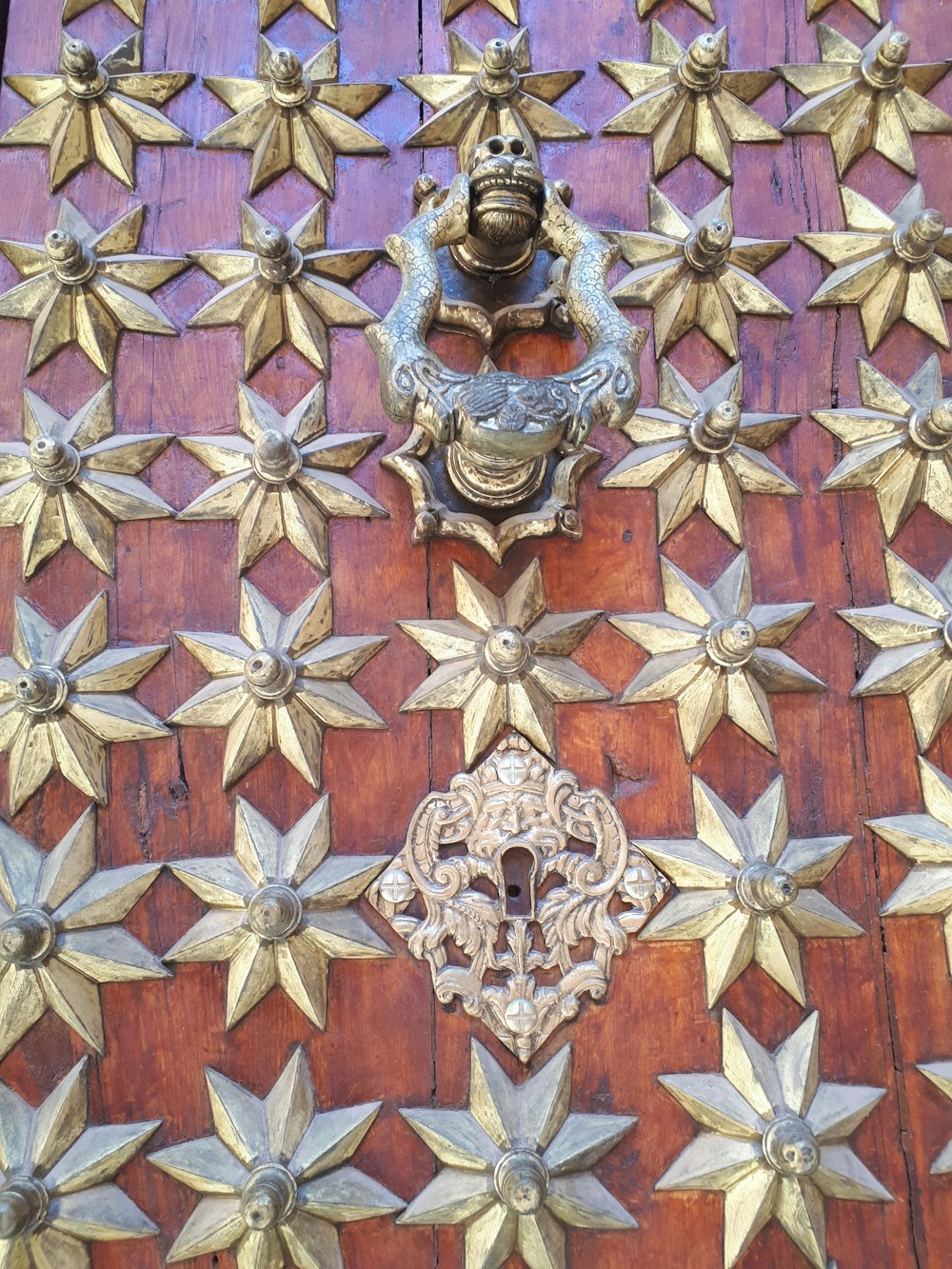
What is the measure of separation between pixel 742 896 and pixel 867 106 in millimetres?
1339

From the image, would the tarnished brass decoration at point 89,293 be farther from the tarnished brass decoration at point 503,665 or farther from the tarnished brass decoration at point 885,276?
the tarnished brass decoration at point 885,276

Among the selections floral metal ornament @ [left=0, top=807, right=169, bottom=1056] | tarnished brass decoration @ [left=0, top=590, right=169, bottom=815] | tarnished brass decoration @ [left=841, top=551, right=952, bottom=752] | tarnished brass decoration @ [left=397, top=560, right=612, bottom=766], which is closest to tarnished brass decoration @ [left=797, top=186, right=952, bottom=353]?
tarnished brass decoration @ [left=841, top=551, right=952, bottom=752]

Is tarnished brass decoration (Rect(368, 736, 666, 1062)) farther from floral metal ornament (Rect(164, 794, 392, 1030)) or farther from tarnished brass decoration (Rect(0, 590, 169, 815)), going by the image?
tarnished brass decoration (Rect(0, 590, 169, 815))

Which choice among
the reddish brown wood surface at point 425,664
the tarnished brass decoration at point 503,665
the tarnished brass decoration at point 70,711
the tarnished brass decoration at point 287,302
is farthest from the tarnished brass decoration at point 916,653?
the tarnished brass decoration at point 70,711

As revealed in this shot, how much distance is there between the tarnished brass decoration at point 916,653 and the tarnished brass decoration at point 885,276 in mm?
440

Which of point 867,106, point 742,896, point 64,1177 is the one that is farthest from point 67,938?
point 867,106

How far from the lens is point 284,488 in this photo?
4.52ft

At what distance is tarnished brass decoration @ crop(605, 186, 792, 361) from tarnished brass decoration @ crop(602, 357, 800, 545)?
12 centimetres

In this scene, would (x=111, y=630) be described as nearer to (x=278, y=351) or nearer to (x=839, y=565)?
(x=278, y=351)

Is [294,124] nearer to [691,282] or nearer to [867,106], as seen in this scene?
[691,282]

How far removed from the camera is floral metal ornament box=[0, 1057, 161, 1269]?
1115 mm

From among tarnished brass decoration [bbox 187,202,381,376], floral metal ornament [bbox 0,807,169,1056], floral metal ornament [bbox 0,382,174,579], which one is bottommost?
floral metal ornament [bbox 0,807,169,1056]

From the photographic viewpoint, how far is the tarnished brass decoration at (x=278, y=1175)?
1.12 m

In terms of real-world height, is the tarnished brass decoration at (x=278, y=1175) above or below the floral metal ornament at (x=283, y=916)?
below
